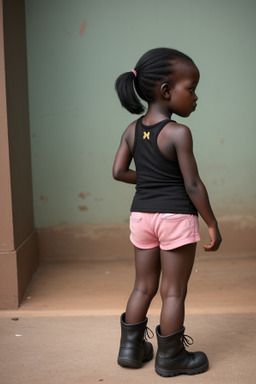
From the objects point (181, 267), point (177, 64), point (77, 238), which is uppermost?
point (177, 64)

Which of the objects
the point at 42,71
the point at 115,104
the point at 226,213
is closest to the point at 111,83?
the point at 115,104

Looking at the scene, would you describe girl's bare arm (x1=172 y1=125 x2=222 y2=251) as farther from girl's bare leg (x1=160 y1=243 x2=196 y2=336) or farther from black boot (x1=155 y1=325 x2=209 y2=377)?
black boot (x1=155 y1=325 x2=209 y2=377)

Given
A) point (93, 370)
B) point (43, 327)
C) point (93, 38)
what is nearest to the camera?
point (93, 370)

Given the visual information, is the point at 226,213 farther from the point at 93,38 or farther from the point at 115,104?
the point at 93,38

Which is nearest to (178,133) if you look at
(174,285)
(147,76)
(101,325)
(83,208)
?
(147,76)

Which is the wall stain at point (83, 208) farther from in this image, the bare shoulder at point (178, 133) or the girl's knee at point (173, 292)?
the bare shoulder at point (178, 133)

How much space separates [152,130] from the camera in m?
2.22

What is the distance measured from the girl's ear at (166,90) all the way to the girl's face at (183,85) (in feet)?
0.04

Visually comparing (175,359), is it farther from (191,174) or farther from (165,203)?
(191,174)

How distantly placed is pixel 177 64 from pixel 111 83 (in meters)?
2.14

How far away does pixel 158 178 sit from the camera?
2.25m

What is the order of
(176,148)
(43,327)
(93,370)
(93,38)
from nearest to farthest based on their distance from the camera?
(176,148) < (93,370) < (43,327) < (93,38)

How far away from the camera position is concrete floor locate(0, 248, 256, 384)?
2309mm

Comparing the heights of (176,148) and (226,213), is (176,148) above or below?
above
